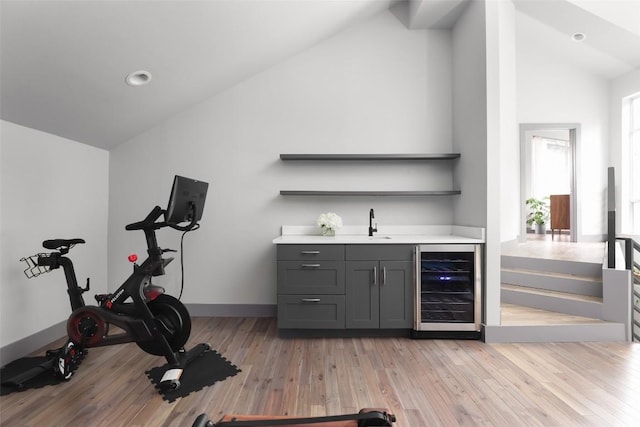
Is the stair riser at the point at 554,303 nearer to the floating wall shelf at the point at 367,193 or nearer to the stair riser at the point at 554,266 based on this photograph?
the stair riser at the point at 554,266

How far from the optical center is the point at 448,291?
10.2 feet

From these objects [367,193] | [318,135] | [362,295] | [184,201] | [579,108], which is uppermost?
[579,108]

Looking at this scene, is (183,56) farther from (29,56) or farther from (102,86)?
(29,56)

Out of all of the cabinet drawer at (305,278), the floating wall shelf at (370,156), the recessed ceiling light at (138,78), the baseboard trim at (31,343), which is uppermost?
the recessed ceiling light at (138,78)

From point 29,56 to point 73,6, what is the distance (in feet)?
1.59

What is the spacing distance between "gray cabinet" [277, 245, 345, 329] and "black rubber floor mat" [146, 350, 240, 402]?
0.67 meters

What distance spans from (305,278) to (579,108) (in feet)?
20.4

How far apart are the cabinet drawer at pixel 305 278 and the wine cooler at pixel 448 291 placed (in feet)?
2.70

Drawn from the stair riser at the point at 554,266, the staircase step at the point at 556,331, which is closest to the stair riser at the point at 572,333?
the staircase step at the point at 556,331

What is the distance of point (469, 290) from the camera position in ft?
10.1

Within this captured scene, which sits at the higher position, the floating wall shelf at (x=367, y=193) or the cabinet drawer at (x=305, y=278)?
the floating wall shelf at (x=367, y=193)

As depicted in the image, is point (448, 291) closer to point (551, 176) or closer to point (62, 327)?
point (62, 327)

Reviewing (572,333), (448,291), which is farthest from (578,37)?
(448,291)

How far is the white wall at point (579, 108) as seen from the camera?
596cm
